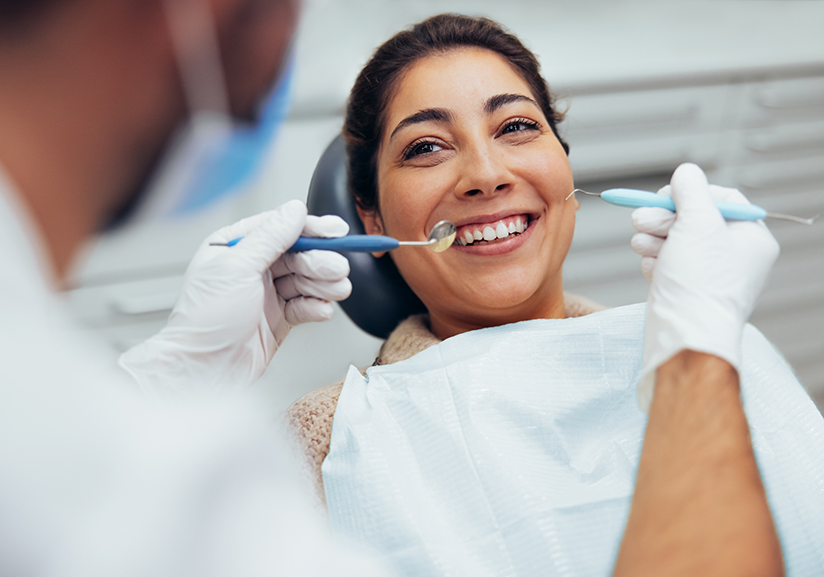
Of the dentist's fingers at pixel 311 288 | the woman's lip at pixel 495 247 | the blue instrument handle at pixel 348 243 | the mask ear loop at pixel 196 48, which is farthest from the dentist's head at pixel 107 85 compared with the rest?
the woman's lip at pixel 495 247

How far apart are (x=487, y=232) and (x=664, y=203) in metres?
0.31

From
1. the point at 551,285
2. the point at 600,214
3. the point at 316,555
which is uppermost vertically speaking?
the point at 316,555

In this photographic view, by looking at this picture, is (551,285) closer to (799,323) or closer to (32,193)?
(32,193)

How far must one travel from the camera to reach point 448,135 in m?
1.04

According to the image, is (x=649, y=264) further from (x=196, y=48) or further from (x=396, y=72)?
(x=196, y=48)

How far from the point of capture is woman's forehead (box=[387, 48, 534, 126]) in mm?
1039

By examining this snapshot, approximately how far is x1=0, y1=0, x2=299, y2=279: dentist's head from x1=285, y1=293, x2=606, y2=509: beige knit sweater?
0.59m

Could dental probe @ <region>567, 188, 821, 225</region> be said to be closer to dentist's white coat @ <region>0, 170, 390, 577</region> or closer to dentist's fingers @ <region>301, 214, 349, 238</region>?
dentist's fingers @ <region>301, 214, 349, 238</region>

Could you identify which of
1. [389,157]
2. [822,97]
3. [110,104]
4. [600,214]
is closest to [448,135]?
[389,157]

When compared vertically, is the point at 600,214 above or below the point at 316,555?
below

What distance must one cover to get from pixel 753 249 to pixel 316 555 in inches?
28.5

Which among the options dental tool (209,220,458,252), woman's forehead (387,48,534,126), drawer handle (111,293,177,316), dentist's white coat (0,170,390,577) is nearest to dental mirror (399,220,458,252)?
dental tool (209,220,458,252)

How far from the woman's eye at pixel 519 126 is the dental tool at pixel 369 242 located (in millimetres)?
237

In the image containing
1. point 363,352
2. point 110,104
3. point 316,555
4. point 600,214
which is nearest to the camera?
point 110,104
